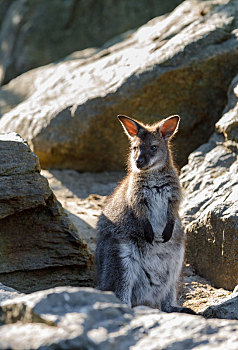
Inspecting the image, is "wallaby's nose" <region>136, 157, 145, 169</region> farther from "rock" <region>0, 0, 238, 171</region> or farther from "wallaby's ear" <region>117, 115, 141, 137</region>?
"rock" <region>0, 0, 238, 171</region>

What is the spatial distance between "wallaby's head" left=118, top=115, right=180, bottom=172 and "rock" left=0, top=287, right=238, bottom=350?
2272mm

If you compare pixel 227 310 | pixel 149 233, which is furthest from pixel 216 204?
pixel 227 310

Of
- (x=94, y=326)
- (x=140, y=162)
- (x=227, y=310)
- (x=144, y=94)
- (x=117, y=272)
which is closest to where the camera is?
(x=94, y=326)

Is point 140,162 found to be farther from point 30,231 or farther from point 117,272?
point 30,231

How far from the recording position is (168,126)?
5.48m

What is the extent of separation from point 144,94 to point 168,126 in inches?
87.7

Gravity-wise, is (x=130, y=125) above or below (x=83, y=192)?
above

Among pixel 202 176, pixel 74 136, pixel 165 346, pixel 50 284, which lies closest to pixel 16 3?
pixel 74 136

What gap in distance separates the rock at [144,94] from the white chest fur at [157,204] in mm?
2690

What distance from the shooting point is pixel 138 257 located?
16.1 feet

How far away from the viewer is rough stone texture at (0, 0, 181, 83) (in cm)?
1319

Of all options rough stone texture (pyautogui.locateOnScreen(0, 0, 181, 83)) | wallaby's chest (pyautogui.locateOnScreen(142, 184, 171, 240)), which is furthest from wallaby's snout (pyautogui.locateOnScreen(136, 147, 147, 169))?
rough stone texture (pyautogui.locateOnScreen(0, 0, 181, 83))

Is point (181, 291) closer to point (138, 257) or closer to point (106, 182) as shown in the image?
point (138, 257)

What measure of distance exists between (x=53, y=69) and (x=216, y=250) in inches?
219
